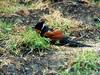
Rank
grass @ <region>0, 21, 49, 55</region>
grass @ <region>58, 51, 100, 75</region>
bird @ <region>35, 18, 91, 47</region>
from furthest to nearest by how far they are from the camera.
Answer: bird @ <region>35, 18, 91, 47</region>, grass @ <region>0, 21, 49, 55</region>, grass @ <region>58, 51, 100, 75</region>

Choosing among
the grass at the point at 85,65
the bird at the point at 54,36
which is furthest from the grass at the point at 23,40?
the grass at the point at 85,65

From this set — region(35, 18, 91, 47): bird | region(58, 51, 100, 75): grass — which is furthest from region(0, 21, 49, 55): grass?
region(58, 51, 100, 75): grass

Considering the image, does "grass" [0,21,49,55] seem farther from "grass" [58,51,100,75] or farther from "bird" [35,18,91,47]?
"grass" [58,51,100,75]

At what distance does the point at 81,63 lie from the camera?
14.7 ft

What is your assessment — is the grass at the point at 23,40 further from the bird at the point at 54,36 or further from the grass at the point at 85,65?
the grass at the point at 85,65

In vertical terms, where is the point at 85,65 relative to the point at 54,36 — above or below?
below

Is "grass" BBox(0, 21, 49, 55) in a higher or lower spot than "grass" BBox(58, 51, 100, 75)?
higher

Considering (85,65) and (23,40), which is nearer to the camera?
(85,65)

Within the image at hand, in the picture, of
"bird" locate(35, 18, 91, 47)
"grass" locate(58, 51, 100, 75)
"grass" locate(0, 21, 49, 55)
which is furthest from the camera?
"bird" locate(35, 18, 91, 47)

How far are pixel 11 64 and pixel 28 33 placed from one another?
69 centimetres

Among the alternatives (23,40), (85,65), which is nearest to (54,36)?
(23,40)

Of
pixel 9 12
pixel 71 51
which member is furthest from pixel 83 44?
pixel 9 12

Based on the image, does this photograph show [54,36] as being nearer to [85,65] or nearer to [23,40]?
[23,40]

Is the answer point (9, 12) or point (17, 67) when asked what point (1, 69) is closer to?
point (17, 67)
